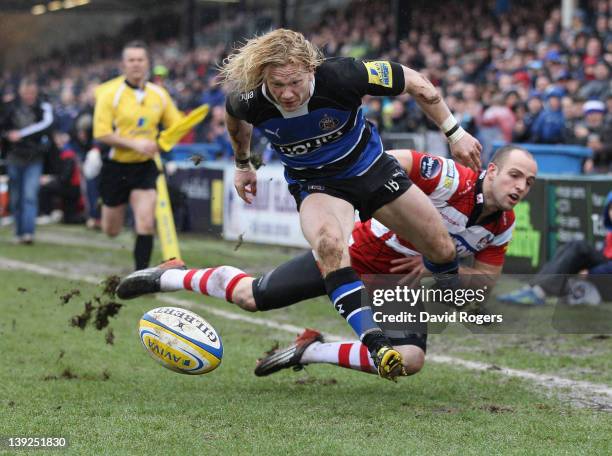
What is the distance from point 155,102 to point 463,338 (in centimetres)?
399

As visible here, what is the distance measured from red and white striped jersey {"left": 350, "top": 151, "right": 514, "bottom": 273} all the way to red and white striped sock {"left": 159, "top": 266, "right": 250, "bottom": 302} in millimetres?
892

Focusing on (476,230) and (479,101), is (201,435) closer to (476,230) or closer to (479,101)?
(476,230)

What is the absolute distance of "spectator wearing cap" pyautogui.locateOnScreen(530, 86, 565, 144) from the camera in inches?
491

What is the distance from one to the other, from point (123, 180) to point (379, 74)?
4.82 meters

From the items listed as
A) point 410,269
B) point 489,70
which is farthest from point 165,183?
point 489,70

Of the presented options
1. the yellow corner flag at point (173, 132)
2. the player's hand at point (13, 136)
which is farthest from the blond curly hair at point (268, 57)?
the player's hand at point (13, 136)

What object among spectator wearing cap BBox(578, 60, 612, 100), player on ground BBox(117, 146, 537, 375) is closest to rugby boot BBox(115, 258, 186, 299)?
player on ground BBox(117, 146, 537, 375)

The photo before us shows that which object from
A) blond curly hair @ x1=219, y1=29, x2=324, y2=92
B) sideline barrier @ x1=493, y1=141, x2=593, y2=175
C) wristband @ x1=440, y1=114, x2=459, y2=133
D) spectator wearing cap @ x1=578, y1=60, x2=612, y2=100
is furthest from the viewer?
spectator wearing cap @ x1=578, y1=60, x2=612, y2=100

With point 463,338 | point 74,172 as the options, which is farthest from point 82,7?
point 463,338

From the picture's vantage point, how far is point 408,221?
5703 millimetres

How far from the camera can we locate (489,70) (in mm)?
16953

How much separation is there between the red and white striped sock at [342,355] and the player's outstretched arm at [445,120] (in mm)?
1204

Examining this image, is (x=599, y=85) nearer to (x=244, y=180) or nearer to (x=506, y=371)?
(x=506, y=371)

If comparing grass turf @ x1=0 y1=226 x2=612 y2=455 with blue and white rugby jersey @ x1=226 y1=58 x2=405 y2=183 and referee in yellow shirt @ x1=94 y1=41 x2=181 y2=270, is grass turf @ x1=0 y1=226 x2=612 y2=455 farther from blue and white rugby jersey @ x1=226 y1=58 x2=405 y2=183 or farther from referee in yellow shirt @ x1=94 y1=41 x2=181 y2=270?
referee in yellow shirt @ x1=94 y1=41 x2=181 y2=270
